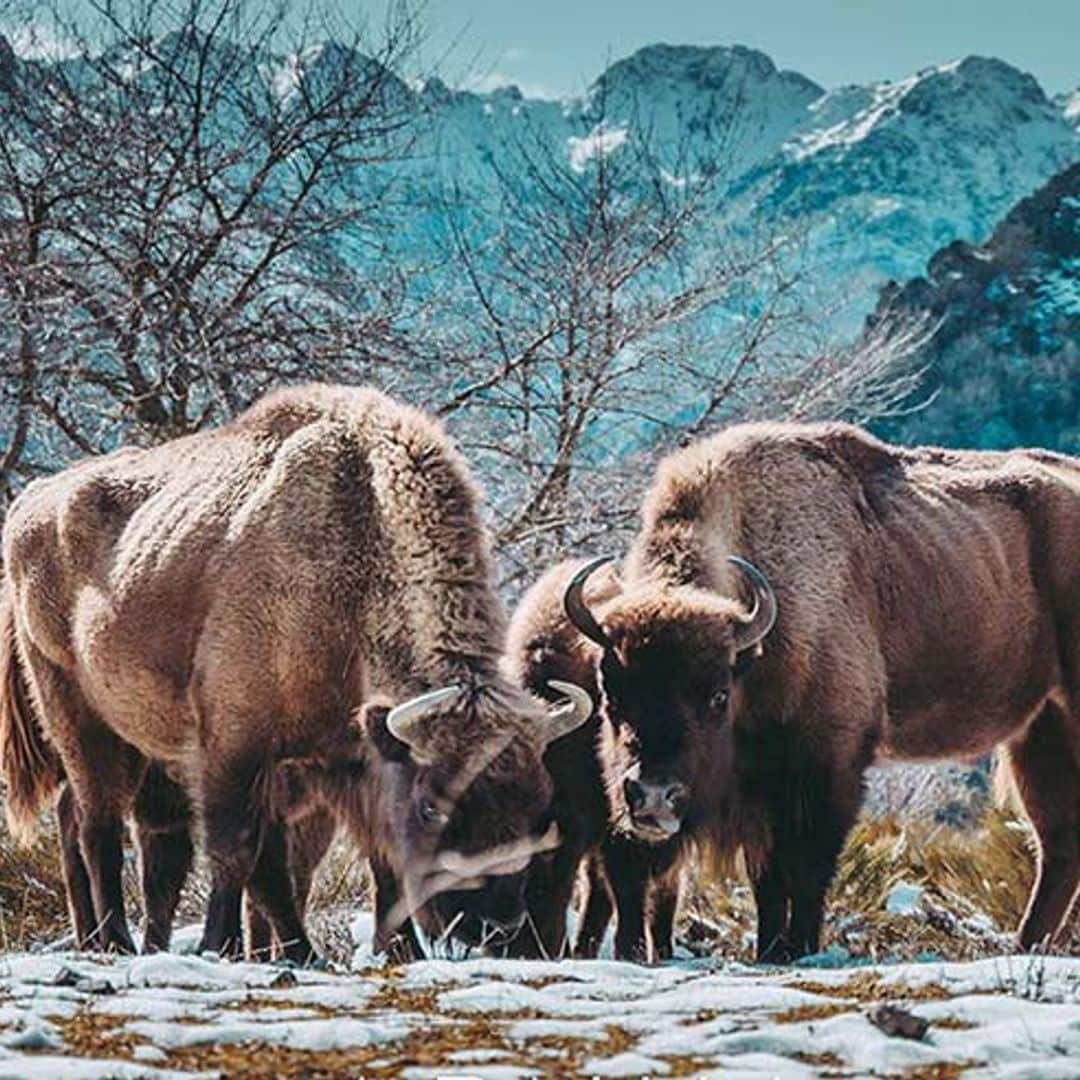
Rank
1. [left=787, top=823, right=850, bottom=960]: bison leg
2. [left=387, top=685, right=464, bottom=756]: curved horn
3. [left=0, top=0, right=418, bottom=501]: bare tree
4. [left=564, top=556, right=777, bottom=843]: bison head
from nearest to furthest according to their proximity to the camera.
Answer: [left=387, top=685, right=464, bottom=756]: curved horn → [left=564, top=556, right=777, bottom=843]: bison head → [left=787, top=823, right=850, bottom=960]: bison leg → [left=0, top=0, right=418, bottom=501]: bare tree

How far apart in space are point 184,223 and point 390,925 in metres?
6.29

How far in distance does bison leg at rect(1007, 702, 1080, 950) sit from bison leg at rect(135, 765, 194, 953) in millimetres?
3906

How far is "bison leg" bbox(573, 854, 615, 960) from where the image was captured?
798 centimetres

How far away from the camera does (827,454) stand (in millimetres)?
7906

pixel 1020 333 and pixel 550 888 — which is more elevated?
pixel 1020 333

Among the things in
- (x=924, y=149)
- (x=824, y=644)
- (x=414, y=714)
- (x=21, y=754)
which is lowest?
(x=21, y=754)

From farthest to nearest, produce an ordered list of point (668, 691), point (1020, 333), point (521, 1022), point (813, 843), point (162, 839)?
point (1020, 333)
point (162, 839)
point (813, 843)
point (668, 691)
point (521, 1022)

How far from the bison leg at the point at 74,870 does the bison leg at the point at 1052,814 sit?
430 cm

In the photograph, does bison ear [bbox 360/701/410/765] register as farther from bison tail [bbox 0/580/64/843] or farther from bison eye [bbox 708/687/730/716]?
bison tail [bbox 0/580/64/843]

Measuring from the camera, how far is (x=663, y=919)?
26.0 ft

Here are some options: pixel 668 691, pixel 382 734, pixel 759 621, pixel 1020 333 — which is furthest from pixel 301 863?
pixel 1020 333

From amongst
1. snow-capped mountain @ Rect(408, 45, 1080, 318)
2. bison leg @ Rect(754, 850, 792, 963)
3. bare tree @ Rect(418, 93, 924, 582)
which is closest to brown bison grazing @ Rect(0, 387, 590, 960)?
bison leg @ Rect(754, 850, 792, 963)

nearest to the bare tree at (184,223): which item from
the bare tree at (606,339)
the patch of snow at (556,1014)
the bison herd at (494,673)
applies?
the bare tree at (606,339)

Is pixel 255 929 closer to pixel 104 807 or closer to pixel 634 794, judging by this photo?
pixel 104 807
